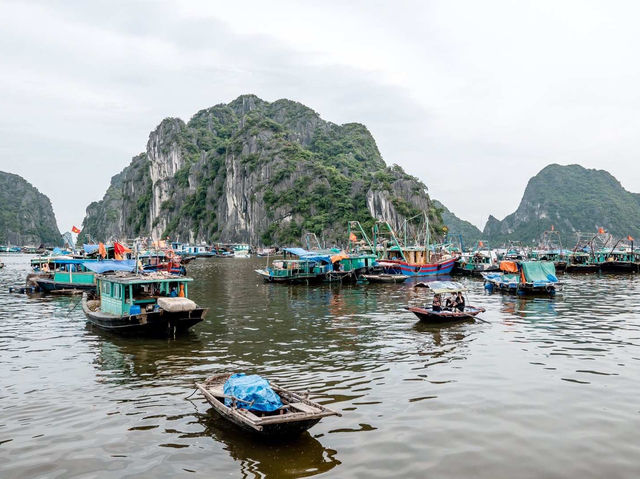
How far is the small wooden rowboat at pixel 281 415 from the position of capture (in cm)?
962

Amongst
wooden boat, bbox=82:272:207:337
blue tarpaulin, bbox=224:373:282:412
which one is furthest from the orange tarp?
blue tarpaulin, bbox=224:373:282:412

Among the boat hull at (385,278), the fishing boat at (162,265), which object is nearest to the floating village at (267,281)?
the boat hull at (385,278)

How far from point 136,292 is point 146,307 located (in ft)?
3.11

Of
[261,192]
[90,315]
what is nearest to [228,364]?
[90,315]

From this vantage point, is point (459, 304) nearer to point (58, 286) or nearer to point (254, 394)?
point (254, 394)

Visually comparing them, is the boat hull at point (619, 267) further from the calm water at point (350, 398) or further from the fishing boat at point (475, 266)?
the calm water at point (350, 398)

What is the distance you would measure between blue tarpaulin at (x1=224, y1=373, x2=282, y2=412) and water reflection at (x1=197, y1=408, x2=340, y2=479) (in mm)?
655

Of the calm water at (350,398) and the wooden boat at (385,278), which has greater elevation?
the wooden boat at (385,278)

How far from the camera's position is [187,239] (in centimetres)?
18275

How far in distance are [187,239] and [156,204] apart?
90.1ft

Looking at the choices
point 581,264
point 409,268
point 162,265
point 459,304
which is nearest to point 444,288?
point 459,304

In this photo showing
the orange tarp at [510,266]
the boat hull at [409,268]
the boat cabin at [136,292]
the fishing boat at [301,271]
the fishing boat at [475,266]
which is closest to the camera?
the boat cabin at [136,292]

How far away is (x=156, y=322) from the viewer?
2097cm

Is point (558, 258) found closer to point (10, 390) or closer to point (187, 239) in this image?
point (10, 390)
